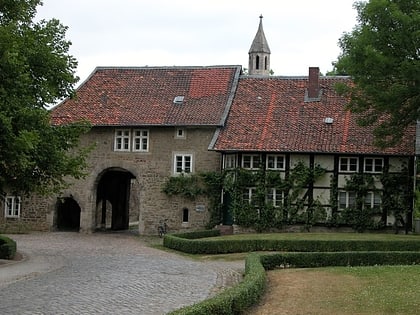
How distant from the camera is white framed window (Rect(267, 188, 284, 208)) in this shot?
3762 cm

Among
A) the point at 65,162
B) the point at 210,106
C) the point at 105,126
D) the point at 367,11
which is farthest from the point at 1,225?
the point at 367,11

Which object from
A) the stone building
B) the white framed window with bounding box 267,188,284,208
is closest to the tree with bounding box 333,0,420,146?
the stone building

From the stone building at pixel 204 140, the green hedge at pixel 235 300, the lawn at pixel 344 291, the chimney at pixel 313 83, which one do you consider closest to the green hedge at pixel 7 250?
the lawn at pixel 344 291

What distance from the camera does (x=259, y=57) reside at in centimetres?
6262

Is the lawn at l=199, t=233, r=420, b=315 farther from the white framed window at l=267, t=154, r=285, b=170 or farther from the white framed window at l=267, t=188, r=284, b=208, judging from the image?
the white framed window at l=267, t=154, r=285, b=170

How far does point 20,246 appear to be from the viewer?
32.5 meters

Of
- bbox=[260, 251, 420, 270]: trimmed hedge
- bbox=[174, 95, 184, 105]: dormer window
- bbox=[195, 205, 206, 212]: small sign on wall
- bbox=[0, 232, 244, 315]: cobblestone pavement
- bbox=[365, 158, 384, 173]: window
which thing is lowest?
bbox=[0, 232, 244, 315]: cobblestone pavement

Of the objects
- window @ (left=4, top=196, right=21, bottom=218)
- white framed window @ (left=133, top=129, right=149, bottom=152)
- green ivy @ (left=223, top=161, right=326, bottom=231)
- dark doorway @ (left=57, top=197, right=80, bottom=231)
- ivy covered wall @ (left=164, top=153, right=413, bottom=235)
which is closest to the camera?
ivy covered wall @ (left=164, top=153, right=413, bottom=235)

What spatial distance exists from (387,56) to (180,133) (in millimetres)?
14974

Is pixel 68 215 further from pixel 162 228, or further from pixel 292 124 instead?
pixel 292 124

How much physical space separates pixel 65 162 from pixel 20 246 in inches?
327

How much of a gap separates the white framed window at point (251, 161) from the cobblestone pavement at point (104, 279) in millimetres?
7879

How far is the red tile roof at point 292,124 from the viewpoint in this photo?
36906mm

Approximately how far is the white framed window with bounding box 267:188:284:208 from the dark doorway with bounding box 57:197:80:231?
13.3m
